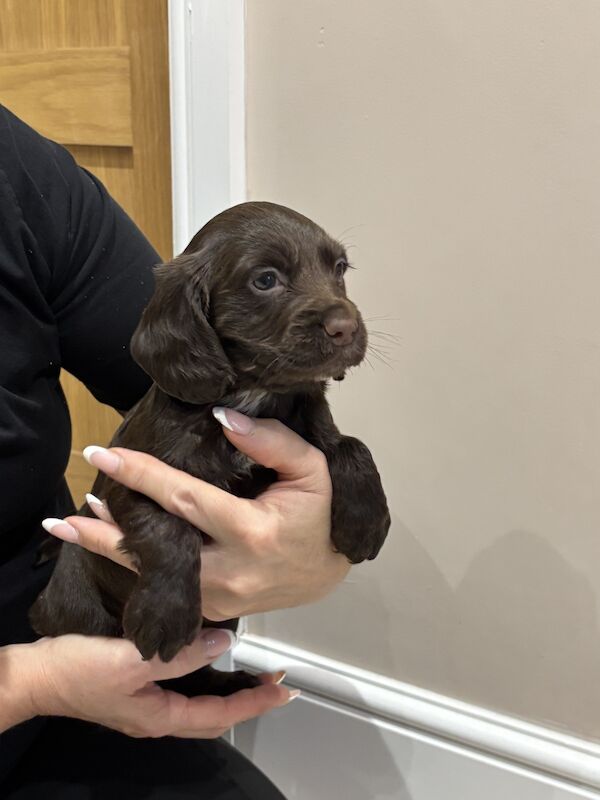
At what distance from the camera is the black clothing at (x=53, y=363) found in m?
1.12

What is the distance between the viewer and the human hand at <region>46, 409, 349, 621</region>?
935 mm

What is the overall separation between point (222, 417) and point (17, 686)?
1.65 feet

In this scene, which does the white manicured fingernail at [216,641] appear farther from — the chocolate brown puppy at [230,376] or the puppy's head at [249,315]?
the puppy's head at [249,315]

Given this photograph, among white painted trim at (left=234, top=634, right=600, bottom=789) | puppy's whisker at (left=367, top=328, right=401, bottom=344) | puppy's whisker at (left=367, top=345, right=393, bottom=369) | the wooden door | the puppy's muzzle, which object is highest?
the wooden door

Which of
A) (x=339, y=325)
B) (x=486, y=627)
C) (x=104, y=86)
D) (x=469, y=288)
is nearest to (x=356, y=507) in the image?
(x=339, y=325)

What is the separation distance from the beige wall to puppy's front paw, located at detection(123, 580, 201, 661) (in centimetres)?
66

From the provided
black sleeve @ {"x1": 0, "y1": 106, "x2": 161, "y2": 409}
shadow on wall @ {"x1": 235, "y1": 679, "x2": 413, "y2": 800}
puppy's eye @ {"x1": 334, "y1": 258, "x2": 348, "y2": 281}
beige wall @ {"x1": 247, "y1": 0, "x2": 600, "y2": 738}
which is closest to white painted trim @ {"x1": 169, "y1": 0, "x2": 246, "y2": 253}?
beige wall @ {"x1": 247, "y1": 0, "x2": 600, "y2": 738}

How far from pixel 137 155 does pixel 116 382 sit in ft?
2.48

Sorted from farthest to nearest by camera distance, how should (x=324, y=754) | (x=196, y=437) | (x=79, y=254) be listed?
(x=324, y=754) → (x=79, y=254) → (x=196, y=437)

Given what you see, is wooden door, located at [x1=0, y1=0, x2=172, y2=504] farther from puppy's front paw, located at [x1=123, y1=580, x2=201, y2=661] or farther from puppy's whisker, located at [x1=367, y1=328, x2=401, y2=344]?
puppy's front paw, located at [x1=123, y1=580, x2=201, y2=661]

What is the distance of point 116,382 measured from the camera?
4.29ft

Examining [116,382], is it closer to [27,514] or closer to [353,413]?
[27,514]

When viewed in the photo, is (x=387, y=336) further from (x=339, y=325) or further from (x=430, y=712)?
(x=430, y=712)

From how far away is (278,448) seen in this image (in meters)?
0.97
